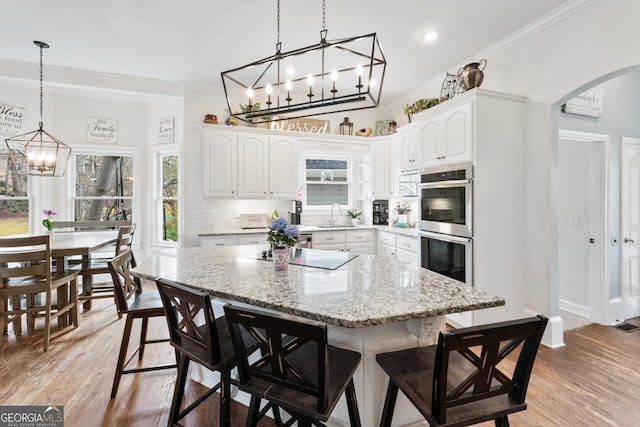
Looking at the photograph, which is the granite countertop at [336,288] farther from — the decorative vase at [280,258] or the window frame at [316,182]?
the window frame at [316,182]

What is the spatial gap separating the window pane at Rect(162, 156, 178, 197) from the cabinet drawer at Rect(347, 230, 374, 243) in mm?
2811

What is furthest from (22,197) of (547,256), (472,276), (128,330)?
(547,256)

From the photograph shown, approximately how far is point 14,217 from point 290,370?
5028 mm

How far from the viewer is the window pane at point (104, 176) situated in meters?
4.57

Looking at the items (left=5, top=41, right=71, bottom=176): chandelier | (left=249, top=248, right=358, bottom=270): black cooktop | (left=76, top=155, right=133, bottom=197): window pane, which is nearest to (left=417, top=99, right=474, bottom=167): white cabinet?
(left=249, top=248, right=358, bottom=270): black cooktop

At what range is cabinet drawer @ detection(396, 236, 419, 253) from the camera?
368cm

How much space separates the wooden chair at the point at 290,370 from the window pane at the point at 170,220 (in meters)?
4.07

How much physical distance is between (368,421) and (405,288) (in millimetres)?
652

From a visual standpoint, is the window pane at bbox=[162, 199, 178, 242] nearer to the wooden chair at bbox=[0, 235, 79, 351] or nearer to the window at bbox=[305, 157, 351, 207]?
the wooden chair at bbox=[0, 235, 79, 351]

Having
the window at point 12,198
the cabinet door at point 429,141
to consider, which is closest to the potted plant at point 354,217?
the cabinet door at point 429,141

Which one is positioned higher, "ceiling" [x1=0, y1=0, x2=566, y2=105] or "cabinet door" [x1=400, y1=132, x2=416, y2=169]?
"ceiling" [x1=0, y1=0, x2=566, y2=105]

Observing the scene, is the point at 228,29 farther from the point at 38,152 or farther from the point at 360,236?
the point at 360,236

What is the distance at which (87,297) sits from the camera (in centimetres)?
342

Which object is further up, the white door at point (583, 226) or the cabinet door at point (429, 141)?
the cabinet door at point (429, 141)
